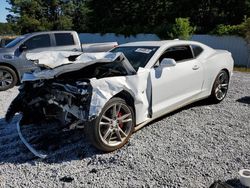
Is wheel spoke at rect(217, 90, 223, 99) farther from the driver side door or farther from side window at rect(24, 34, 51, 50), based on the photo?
side window at rect(24, 34, 51, 50)

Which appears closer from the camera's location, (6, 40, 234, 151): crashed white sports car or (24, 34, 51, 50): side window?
(6, 40, 234, 151): crashed white sports car

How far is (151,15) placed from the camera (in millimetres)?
30172

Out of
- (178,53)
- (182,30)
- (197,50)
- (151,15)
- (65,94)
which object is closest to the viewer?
(65,94)

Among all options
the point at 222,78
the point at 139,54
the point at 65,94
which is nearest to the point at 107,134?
the point at 65,94

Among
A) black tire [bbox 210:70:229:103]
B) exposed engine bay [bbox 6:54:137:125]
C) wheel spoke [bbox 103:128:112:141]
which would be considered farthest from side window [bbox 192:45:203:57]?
wheel spoke [bbox 103:128:112:141]

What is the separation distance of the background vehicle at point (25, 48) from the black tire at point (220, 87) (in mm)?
4838

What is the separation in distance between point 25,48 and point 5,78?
108cm

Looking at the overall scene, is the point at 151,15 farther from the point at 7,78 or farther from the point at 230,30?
the point at 7,78

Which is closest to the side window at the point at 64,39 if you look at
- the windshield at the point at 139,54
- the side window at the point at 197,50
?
the windshield at the point at 139,54

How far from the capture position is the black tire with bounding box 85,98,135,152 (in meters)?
4.08

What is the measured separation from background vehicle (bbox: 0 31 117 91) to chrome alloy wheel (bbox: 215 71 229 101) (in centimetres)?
484

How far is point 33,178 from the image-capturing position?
146 inches

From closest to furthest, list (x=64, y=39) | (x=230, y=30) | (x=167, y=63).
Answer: (x=167, y=63)
(x=64, y=39)
(x=230, y=30)

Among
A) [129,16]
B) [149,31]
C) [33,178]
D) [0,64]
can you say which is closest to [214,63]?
[33,178]
